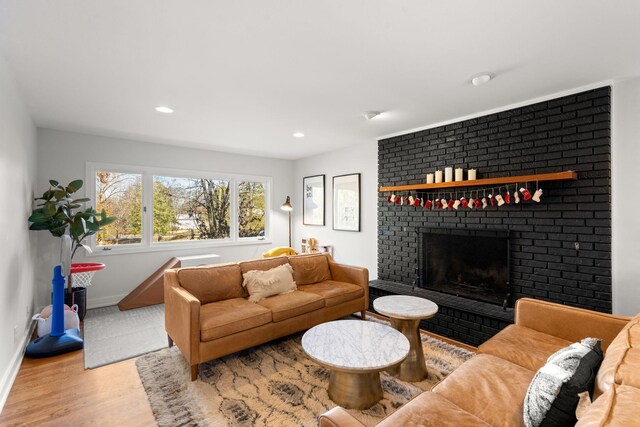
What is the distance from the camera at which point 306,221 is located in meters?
5.76

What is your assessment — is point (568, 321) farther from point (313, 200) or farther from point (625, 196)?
point (313, 200)

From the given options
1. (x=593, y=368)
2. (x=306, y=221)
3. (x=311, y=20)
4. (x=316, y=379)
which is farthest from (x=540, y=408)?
(x=306, y=221)

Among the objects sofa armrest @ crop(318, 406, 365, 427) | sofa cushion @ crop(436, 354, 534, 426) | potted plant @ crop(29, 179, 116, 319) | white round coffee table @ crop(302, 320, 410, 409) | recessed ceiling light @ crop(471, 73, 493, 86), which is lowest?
white round coffee table @ crop(302, 320, 410, 409)

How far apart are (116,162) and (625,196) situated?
5.61 metres

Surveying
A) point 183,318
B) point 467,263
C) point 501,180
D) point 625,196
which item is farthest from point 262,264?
point 625,196

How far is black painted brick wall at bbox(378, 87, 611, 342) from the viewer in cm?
254

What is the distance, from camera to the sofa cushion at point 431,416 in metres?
1.25

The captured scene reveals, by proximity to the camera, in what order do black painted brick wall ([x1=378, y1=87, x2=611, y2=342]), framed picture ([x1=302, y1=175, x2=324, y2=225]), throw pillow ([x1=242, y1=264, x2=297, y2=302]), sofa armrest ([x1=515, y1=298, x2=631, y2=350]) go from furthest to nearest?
framed picture ([x1=302, y1=175, x2=324, y2=225]) → throw pillow ([x1=242, y1=264, x2=297, y2=302]) → black painted brick wall ([x1=378, y1=87, x2=611, y2=342]) → sofa armrest ([x1=515, y1=298, x2=631, y2=350])

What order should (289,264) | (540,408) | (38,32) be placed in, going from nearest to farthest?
(540,408)
(38,32)
(289,264)

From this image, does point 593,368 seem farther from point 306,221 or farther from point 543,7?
point 306,221

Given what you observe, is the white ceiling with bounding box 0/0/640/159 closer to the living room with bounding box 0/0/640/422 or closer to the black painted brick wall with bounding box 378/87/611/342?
the living room with bounding box 0/0/640/422

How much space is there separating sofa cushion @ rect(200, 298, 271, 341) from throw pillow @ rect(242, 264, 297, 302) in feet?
0.55

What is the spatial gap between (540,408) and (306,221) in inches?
188

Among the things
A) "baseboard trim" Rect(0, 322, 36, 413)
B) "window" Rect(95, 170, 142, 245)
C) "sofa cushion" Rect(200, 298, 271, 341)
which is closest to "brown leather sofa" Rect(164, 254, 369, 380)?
"sofa cushion" Rect(200, 298, 271, 341)
